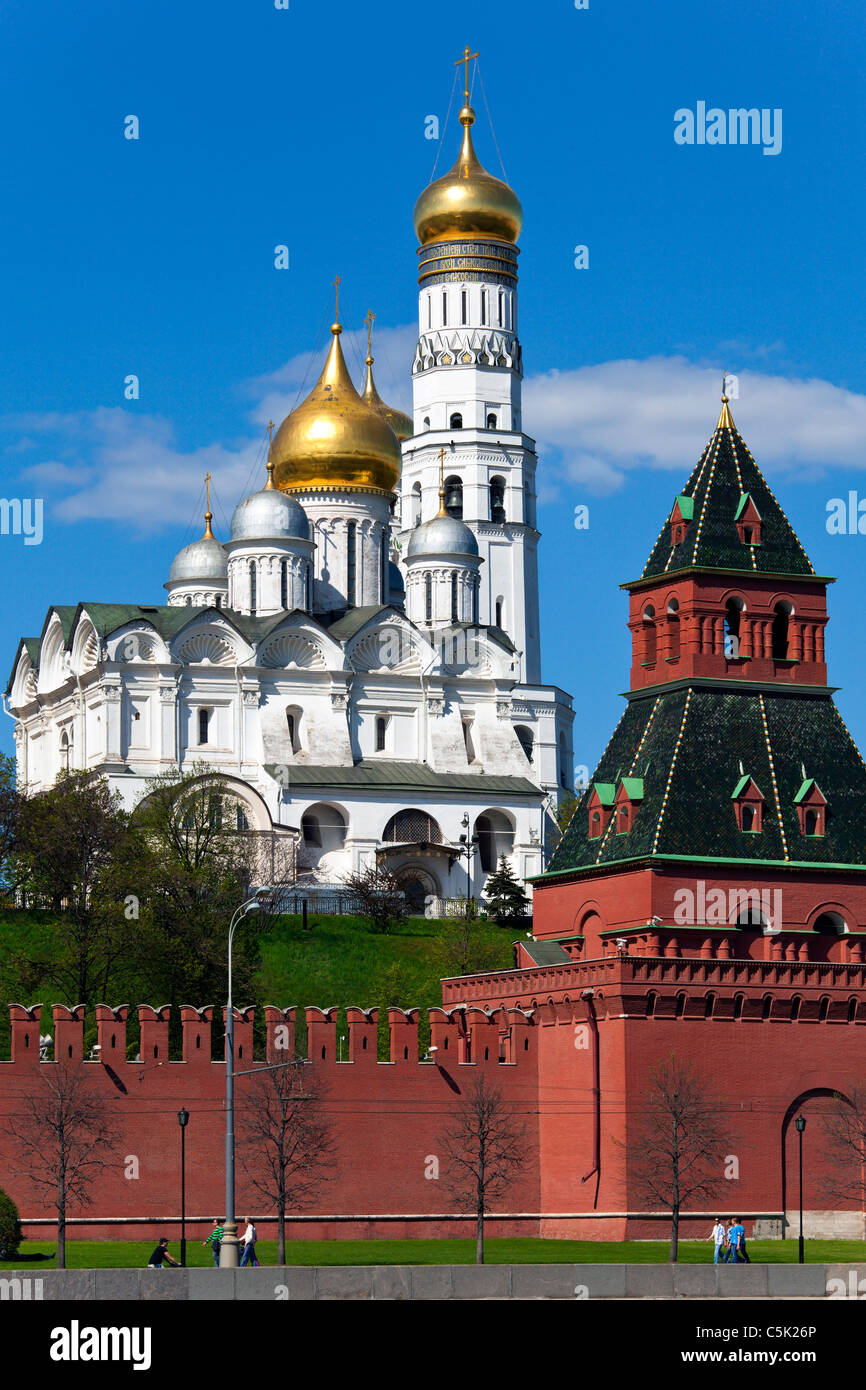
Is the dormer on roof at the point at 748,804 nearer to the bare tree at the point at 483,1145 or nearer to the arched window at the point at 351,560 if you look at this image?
the bare tree at the point at 483,1145

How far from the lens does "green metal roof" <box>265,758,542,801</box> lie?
10256 centimetres

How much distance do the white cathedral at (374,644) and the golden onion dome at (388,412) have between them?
163 inches

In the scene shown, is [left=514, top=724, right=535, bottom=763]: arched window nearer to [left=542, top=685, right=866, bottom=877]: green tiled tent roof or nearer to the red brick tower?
the red brick tower

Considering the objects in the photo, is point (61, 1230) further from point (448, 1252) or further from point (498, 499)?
point (498, 499)

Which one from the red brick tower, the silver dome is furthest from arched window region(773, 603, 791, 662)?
the silver dome

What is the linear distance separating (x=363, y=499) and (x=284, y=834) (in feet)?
67.0

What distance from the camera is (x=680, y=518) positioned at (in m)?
64.5

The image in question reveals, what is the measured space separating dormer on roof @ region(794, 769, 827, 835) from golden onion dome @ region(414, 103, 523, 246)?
204 feet

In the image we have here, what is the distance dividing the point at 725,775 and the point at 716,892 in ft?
9.16

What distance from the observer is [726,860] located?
60500mm

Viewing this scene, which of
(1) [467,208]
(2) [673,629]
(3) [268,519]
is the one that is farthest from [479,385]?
(2) [673,629]

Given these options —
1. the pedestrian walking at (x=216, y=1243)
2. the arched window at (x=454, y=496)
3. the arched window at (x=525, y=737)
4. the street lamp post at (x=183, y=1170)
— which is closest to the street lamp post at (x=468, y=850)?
the arched window at (x=525, y=737)

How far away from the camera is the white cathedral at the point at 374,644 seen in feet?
336
